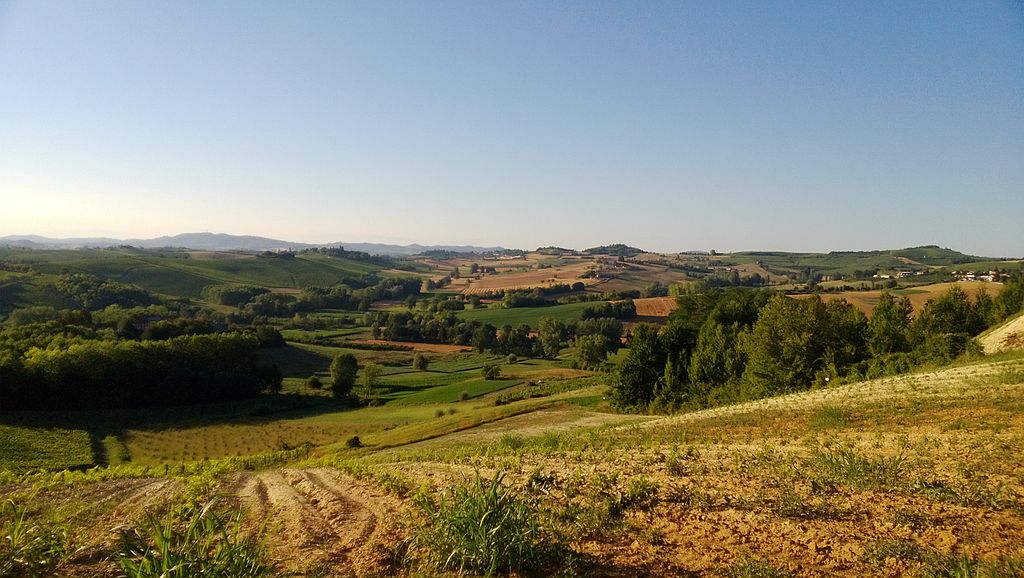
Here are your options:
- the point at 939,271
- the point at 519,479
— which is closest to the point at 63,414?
the point at 519,479

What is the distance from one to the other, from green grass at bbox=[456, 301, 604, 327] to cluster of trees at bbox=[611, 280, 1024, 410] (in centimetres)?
6571

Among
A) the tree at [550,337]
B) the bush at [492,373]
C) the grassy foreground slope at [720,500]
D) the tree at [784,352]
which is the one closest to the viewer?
the grassy foreground slope at [720,500]

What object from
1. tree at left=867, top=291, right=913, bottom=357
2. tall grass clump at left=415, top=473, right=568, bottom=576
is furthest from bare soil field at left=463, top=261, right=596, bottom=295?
tall grass clump at left=415, top=473, right=568, bottom=576

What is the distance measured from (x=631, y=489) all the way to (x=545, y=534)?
2886 mm

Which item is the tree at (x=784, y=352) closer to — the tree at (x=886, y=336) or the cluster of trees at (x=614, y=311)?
the tree at (x=886, y=336)

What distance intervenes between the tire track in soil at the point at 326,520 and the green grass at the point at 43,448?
3475 centimetres

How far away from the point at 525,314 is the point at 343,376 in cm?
6131

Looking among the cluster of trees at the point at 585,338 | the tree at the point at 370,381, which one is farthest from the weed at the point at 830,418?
the cluster of trees at the point at 585,338

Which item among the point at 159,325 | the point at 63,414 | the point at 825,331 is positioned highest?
the point at 825,331

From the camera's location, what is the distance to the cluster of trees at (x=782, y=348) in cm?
3841

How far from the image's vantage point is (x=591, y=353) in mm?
87250

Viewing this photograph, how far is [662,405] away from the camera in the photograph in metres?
44.0

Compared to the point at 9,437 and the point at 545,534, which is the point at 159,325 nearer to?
the point at 9,437

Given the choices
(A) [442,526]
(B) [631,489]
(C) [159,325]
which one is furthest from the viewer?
(C) [159,325]
